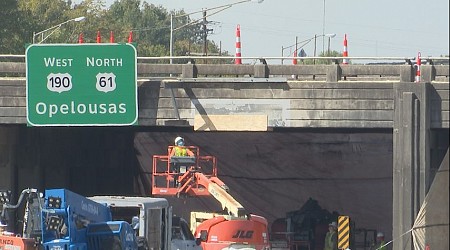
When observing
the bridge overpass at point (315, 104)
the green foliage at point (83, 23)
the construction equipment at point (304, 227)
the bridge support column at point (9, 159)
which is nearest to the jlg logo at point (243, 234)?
the bridge overpass at point (315, 104)

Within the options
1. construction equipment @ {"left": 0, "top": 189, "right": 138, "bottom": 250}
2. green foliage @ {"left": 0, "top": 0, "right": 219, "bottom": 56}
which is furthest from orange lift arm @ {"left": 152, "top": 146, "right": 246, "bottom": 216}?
green foliage @ {"left": 0, "top": 0, "right": 219, "bottom": 56}

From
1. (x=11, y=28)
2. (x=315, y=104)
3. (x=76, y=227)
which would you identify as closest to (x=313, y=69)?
(x=315, y=104)

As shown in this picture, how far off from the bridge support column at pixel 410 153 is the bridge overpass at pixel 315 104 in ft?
0.08

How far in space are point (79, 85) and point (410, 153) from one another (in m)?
8.47

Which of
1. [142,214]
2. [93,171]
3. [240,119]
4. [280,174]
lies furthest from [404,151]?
[93,171]

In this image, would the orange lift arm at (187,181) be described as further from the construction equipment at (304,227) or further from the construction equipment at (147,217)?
the construction equipment at (147,217)

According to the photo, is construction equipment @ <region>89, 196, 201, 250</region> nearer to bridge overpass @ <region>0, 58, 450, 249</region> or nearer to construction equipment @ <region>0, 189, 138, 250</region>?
construction equipment @ <region>0, 189, 138, 250</region>

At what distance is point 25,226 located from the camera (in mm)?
18516

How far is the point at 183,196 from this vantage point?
3191 centimetres

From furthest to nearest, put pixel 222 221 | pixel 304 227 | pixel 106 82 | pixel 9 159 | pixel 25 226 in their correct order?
1. pixel 304 227
2. pixel 9 159
3. pixel 106 82
4. pixel 222 221
5. pixel 25 226

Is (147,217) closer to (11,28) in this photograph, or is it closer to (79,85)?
(79,85)

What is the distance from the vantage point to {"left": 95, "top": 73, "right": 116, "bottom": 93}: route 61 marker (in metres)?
29.5

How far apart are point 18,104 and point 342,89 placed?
8.43 m

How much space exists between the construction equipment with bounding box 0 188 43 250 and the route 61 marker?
9988 millimetres
